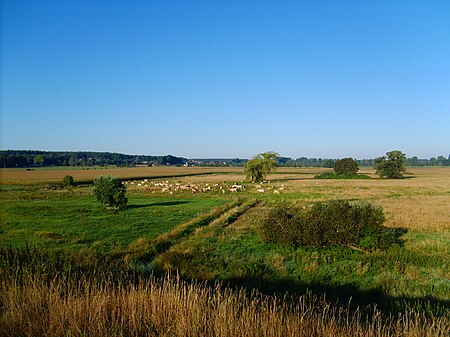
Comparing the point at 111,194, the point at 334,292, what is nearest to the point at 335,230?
the point at 334,292

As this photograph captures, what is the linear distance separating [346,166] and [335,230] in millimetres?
84930

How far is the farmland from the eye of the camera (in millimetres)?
4754

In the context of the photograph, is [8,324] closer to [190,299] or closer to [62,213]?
[190,299]

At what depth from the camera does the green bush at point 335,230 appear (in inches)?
663

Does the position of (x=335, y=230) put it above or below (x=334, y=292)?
above

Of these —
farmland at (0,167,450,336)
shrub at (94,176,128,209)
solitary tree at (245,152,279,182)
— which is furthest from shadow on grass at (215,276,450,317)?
solitary tree at (245,152,279,182)

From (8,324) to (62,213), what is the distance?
27.3 meters

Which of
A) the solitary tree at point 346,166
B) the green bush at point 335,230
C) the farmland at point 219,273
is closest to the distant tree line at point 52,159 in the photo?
the farmland at point 219,273

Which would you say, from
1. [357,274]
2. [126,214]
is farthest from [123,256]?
[126,214]

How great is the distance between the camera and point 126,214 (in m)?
29.2

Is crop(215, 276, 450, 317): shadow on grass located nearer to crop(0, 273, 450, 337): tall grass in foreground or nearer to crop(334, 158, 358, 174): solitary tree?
crop(0, 273, 450, 337): tall grass in foreground

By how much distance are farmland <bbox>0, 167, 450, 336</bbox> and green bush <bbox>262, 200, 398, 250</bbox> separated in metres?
0.60

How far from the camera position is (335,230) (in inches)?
680

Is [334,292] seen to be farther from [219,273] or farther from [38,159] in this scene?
[38,159]
